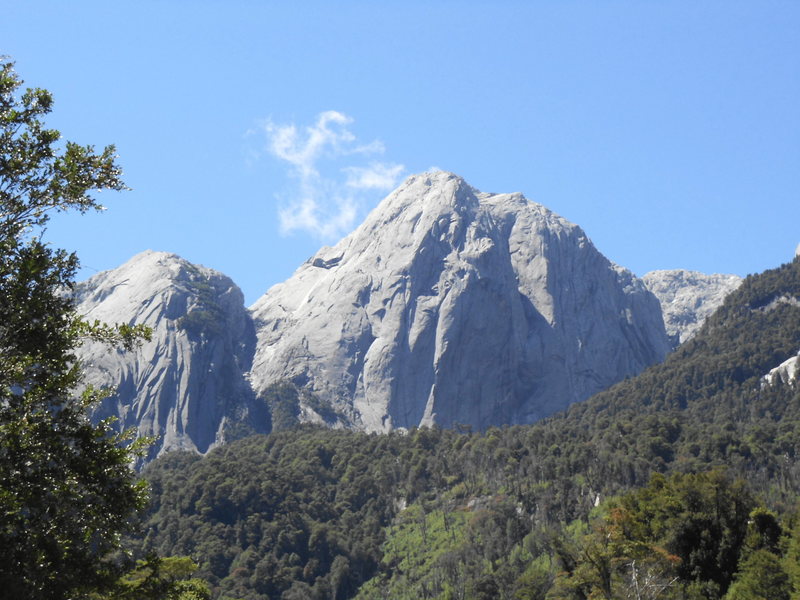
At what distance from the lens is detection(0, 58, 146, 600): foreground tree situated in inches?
694

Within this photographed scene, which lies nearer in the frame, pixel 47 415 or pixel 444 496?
pixel 47 415

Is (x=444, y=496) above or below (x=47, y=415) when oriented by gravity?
above

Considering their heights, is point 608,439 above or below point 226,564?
above

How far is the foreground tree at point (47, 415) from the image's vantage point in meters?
17.6

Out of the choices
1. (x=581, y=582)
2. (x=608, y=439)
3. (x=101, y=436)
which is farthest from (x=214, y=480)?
(x=101, y=436)

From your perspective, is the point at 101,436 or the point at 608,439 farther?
the point at 608,439

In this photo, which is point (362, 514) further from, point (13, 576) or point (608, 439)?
point (13, 576)

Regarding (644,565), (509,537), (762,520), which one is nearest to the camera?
(644,565)

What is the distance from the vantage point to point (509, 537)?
126 metres

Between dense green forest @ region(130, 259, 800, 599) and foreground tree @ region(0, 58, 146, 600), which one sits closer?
foreground tree @ region(0, 58, 146, 600)

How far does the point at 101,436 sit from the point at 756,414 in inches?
7254

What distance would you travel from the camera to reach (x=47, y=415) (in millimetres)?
18641

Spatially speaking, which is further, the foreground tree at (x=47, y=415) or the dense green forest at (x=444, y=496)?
the dense green forest at (x=444, y=496)

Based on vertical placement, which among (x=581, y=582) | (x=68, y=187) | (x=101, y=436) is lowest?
(x=581, y=582)
